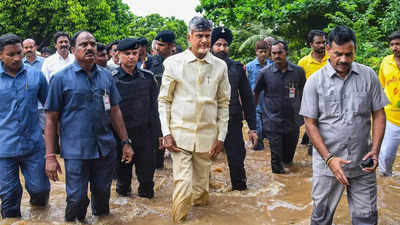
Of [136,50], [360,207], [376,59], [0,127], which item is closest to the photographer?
[360,207]

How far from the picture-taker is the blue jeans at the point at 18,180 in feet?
14.1

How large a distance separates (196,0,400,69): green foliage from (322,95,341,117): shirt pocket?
670 centimetres

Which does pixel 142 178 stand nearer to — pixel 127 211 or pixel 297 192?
pixel 127 211

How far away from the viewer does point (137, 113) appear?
204 inches

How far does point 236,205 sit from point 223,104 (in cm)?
130

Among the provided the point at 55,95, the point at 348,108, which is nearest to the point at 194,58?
the point at 55,95

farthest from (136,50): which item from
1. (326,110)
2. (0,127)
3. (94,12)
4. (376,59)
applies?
(94,12)

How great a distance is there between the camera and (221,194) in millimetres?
5383

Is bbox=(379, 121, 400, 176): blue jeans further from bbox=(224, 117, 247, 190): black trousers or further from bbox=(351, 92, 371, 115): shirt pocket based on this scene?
bbox=(351, 92, 371, 115): shirt pocket

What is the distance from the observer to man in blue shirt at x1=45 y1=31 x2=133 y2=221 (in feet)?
13.2

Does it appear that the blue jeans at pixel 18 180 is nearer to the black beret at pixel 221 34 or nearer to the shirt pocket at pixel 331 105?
the black beret at pixel 221 34

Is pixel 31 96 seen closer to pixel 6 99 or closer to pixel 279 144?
pixel 6 99

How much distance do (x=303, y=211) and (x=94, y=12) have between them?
2296cm

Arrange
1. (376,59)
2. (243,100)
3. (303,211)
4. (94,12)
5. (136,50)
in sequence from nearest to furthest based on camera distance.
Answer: (303,211), (136,50), (243,100), (376,59), (94,12)
